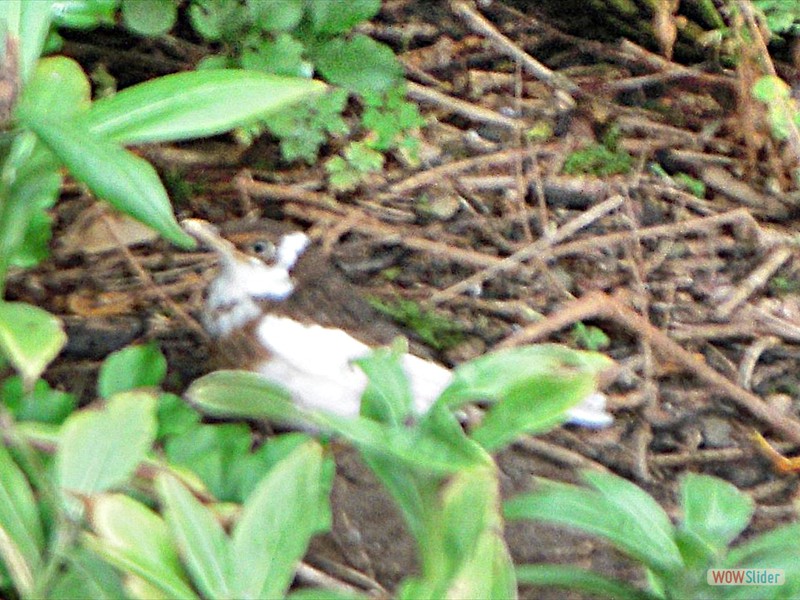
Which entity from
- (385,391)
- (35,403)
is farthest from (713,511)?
(35,403)

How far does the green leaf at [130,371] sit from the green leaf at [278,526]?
417mm

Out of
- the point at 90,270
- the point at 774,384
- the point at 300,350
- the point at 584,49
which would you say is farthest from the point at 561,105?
the point at 90,270

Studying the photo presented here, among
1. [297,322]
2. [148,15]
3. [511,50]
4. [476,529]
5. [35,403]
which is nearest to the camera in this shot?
[476,529]

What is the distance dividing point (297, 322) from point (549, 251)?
59cm

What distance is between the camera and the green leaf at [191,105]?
51.5 inches

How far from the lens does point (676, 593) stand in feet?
4.16

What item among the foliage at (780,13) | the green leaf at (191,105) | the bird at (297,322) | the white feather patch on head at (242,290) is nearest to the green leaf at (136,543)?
the green leaf at (191,105)

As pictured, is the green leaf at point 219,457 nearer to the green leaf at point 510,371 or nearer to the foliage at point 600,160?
the green leaf at point 510,371

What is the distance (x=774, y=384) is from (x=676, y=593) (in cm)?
81

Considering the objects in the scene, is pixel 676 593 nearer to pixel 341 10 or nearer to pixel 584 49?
pixel 341 10

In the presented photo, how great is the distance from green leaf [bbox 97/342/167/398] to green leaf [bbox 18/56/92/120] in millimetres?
361

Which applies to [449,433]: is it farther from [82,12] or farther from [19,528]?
[82,12]

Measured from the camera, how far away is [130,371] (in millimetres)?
1461

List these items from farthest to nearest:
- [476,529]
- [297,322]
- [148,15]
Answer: [148,15] < [297,322] < [476,529]
